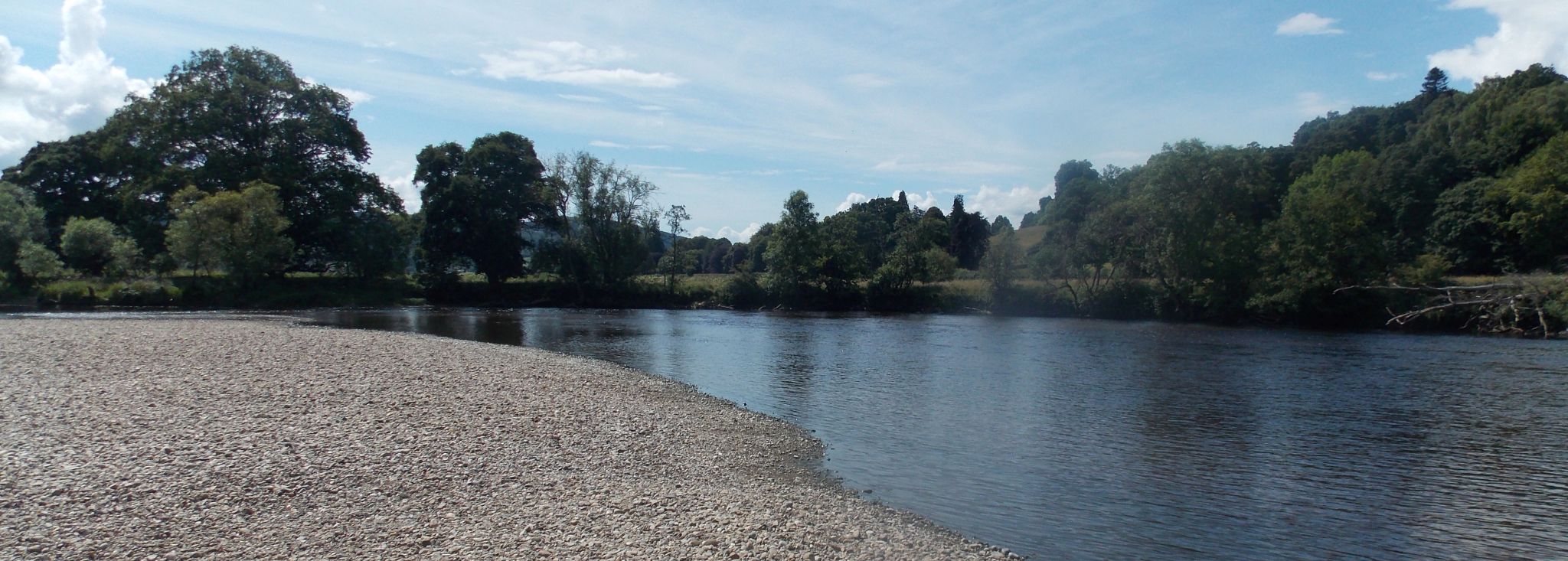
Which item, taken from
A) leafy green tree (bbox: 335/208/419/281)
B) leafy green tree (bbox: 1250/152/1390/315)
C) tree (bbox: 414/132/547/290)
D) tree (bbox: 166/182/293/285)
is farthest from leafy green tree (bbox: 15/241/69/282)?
leafy green tree (bbox: 1250/152/1390/315)

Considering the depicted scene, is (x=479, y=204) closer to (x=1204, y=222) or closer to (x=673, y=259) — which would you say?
(x=673, y=259)

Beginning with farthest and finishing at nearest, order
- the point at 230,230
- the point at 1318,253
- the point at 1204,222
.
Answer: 1. the point at 1204,222
2. the point at 230,230
3. the point at 1318,253

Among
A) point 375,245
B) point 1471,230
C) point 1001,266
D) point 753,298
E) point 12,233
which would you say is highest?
point 1471,230

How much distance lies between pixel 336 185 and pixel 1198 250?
62.7 metres

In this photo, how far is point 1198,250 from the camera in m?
54.0

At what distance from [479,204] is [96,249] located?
2429 centimetres

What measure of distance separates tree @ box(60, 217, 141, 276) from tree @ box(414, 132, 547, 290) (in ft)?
62.5

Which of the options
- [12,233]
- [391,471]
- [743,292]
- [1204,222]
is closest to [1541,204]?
[1204,222]

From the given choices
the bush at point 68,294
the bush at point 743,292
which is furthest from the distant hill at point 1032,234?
the bush at point 68,294

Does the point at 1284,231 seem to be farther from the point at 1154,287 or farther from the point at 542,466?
the point at 542,466

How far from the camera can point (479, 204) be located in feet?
216

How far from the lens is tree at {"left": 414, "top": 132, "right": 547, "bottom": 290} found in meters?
65.2

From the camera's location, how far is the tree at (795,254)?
68.2m

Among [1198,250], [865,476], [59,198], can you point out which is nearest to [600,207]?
[59,198]
